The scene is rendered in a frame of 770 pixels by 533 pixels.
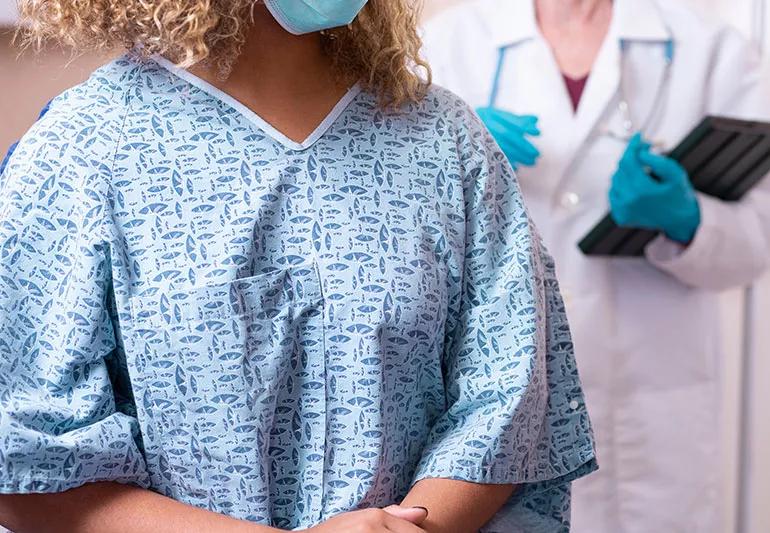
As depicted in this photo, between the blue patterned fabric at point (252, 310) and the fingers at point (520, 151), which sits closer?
the blue patterned fabric at point (252, 310)

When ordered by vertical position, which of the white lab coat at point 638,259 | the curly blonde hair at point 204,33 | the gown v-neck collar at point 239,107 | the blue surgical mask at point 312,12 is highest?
the blue surgical mask at point 312,12

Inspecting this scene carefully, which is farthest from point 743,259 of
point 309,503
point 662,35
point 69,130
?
point 69,130

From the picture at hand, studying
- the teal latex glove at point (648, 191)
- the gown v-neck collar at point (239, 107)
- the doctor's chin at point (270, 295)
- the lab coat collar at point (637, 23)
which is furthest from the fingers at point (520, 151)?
the gown v-neck collar at point (239, 107)

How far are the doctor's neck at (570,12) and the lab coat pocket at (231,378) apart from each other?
0.95 meters

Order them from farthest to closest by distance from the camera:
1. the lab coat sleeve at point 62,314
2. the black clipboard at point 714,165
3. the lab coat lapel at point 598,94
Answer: the lab coat lapel at point 598,94, the black clipboard at point 714,165, the lab coat sleeve at point 62,314

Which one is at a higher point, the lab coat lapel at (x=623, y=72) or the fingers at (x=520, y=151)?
the lab coat lapel at (x=623, y=72)

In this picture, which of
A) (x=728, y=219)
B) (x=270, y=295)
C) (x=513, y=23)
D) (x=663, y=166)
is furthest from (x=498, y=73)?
(x=270, y=295)

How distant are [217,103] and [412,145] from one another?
0.17 m

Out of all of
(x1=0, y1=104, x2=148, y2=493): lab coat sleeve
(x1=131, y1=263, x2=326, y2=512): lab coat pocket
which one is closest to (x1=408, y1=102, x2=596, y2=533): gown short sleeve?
(x1=131, y1=263, x2=326, y2=512): lab coat pocket

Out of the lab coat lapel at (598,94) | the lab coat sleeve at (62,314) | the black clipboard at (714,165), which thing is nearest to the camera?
the lab coat sleeve at (62,314)

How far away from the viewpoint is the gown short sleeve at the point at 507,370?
3.00 feet

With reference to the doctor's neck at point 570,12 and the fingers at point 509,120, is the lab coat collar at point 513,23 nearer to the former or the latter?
the doctor's neck at point 570,12

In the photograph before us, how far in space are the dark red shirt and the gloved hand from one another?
10 cm

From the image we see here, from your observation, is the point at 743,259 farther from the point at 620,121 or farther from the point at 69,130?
the point at 69,130
